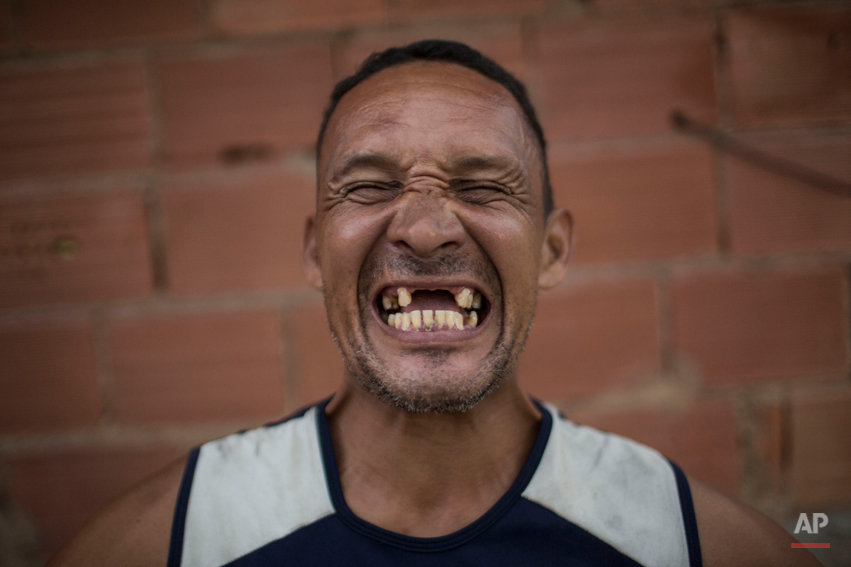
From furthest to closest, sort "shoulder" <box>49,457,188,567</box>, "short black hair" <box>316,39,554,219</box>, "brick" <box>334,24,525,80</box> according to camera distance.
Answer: "brick" <box>334,24,525,80</box>, "short black hair" <box>316,39,554,219</box>, "shoulder" <box>49,457,188,567</box>

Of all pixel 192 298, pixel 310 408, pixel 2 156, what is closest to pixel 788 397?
pixel 310 408

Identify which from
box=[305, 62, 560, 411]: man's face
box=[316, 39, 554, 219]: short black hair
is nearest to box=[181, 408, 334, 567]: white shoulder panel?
box=[305, 62, 560, 411]: man's face

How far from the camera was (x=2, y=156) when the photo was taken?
5.57ft

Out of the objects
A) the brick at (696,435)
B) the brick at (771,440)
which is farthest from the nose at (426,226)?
the brick at (771,440)

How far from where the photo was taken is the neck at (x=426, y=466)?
1118 mm

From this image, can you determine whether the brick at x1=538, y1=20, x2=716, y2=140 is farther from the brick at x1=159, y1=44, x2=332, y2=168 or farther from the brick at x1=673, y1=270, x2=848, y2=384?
the brick at x1=159, y1=44, x2=332, y2=168

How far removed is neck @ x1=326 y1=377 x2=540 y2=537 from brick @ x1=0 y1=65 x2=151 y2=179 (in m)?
1.19

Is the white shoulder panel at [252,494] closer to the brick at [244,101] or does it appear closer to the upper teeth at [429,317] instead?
the upper teeth at [429,317]

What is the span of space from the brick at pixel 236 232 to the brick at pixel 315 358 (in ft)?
0.44

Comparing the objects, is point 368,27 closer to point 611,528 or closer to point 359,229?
point 359,229

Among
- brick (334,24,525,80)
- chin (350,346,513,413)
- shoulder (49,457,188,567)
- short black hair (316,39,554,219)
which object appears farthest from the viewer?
brick (334,24,525,80)

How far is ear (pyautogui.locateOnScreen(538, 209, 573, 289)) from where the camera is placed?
50.5 inches

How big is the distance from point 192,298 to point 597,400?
53.4 inches

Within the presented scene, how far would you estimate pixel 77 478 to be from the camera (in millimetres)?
1721
